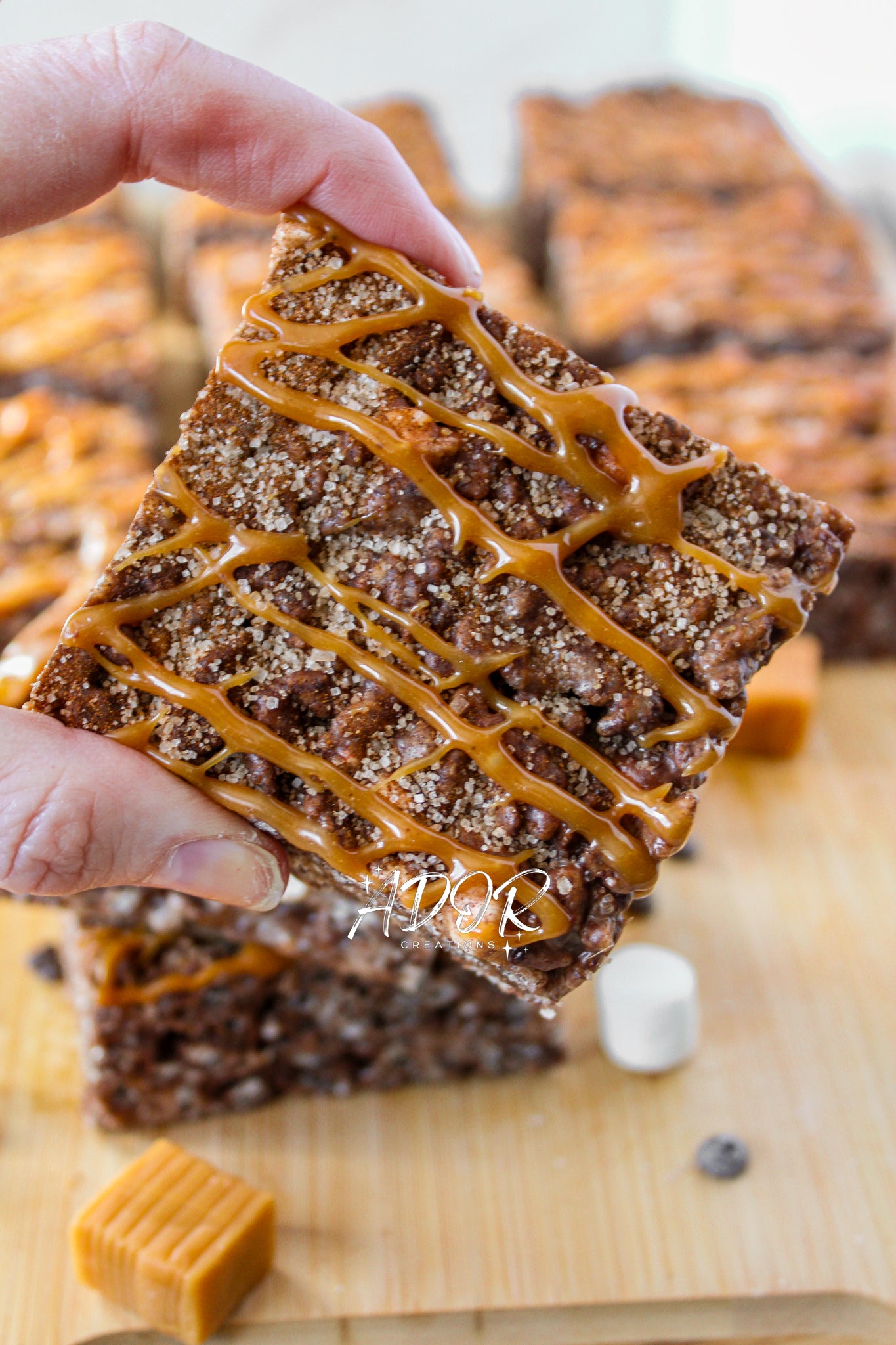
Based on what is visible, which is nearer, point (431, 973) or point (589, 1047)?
point (431, 973)

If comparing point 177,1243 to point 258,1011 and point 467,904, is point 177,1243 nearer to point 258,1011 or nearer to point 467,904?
point 258,1011

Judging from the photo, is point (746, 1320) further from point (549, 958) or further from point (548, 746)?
point (548, 746)

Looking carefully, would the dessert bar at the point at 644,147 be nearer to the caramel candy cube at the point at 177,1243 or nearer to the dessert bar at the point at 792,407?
the dessert bar at the point at 792,407

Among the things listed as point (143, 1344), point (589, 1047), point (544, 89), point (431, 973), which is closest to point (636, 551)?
point (431, 973)

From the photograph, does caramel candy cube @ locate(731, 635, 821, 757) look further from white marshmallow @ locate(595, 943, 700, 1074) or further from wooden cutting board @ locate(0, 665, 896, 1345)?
white marshmallow @ locate(595, 943, 700, 1074)

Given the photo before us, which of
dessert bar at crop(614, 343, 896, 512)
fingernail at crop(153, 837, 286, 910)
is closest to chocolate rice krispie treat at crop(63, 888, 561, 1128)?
fingernail at crop(153, 837, 286, 910)

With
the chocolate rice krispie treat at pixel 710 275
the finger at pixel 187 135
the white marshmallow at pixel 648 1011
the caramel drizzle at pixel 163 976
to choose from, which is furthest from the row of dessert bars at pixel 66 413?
the chocolate rice krispie treat at pixel 710 275
